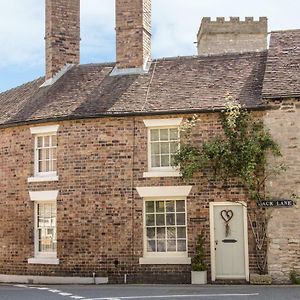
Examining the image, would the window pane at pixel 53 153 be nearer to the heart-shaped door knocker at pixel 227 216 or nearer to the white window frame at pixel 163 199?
the white window frame at pixel 163 199

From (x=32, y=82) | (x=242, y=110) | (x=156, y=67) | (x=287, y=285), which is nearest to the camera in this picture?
(x=287, y=285)

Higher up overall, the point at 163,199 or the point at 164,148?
the point at 164,148

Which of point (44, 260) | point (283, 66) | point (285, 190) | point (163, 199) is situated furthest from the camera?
point (283, 66)

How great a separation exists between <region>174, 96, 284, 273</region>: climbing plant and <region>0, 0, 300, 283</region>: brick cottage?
0.84 ft

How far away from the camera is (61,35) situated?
25.1m

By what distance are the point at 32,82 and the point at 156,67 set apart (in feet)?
19.5

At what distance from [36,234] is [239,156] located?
7.18 metres

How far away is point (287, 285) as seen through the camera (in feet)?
59.4

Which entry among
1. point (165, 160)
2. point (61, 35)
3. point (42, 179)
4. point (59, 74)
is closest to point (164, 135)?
point (165, 160)

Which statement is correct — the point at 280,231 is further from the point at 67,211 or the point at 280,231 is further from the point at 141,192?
the point at 67,211

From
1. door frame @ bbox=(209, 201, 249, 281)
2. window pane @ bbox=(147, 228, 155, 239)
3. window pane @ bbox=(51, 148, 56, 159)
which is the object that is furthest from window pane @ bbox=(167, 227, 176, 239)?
window pane @ bbox=(51, 148, 56, 159)

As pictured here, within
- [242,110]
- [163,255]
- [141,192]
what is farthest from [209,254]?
[242,110]

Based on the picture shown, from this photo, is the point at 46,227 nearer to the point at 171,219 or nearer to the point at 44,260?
the point at 44,260

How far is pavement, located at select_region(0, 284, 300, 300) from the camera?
15227mm
